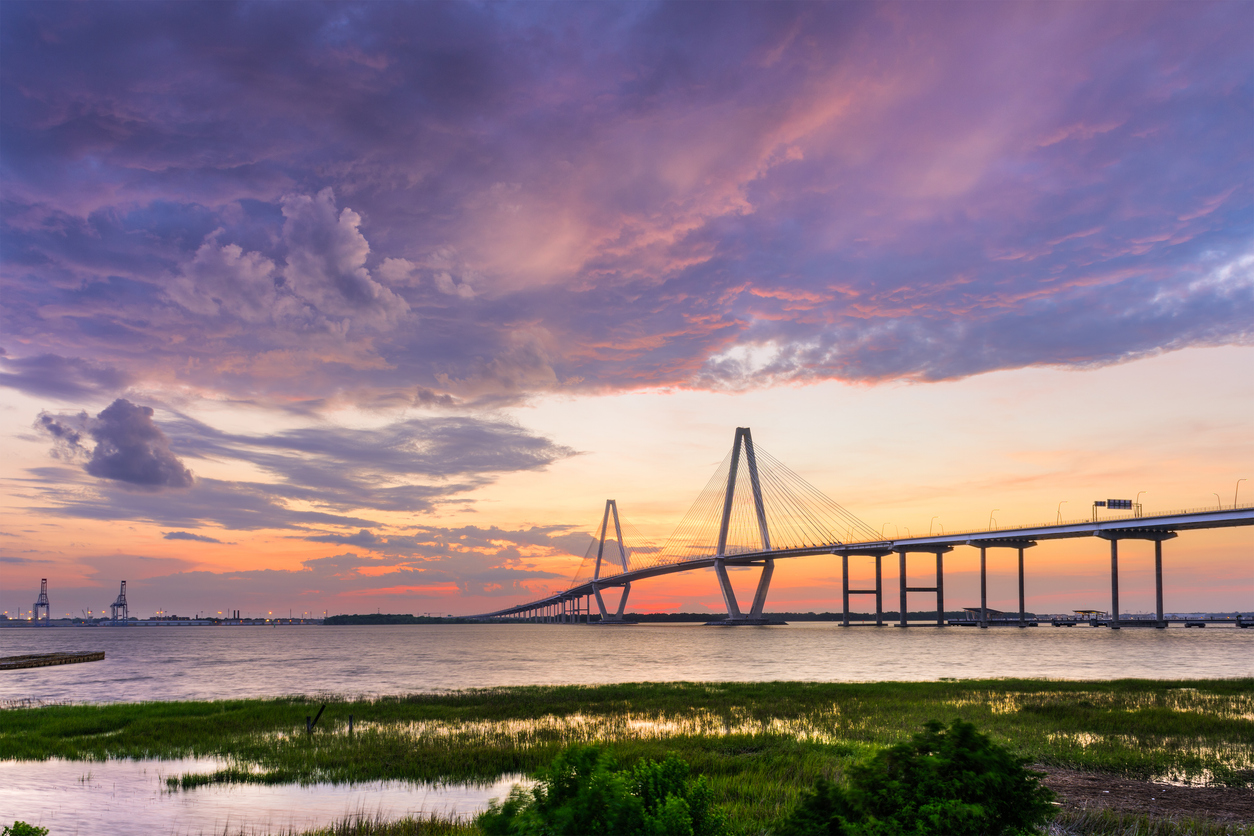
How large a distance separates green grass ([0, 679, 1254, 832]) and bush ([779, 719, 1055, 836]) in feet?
10.8

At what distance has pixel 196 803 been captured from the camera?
55.4 feet

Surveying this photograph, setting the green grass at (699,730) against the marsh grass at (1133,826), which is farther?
the green grass at (699,730)

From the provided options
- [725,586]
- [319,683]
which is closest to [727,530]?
[725,586]

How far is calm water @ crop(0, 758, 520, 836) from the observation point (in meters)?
15.1

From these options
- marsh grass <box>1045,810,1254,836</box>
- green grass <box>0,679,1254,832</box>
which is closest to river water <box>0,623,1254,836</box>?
green grass <box>0,679,1254,832</box>

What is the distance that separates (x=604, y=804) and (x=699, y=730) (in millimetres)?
18919

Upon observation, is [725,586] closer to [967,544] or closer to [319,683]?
[967,544]

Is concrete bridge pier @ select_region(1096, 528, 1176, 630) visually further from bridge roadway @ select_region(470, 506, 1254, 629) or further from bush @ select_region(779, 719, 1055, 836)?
bush @ select_region(779, 719, 1055, 836)

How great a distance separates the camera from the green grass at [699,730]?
1845 cm

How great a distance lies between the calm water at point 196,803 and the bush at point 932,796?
32.2 feet

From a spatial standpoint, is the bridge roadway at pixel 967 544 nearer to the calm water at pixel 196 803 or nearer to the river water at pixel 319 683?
the river water at pixel 319 683

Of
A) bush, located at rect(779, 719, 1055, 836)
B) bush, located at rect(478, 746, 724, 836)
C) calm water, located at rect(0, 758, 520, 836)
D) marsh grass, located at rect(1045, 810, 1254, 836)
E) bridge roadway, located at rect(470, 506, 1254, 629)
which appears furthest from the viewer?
bridge roadway, located at rect(470, 506, 1254, 629)

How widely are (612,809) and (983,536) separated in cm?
14708

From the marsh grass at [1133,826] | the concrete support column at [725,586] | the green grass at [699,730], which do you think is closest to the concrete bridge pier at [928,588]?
the concrete support column at [725,586]
